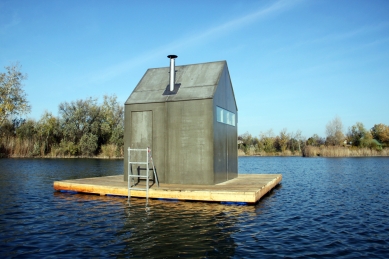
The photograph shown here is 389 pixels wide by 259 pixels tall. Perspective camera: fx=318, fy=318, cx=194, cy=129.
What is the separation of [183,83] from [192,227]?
688 centimetres

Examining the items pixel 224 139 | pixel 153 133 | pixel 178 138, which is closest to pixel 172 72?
pixel 153 133

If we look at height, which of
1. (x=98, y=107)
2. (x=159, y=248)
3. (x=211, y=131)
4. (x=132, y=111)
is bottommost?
(x=159, y=248)

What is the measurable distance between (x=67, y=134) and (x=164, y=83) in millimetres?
37186

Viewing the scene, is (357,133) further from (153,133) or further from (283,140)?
(153,133)

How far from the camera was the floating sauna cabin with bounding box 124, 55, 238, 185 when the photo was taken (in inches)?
467

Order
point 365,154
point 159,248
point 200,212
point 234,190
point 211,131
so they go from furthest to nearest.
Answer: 1. point 365,154
2. point 211,131
3. point 234,190
4. point 200,212
5. point 159,248

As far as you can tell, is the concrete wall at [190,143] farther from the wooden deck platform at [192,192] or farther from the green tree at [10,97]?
the green tree at [10,97]

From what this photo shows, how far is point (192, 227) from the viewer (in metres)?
7.67

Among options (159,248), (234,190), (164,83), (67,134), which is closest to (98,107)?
(67,134)

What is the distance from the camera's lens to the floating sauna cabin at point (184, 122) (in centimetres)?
1185

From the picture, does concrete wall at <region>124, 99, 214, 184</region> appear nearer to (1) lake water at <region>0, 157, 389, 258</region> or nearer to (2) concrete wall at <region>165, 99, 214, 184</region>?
Result: (2) concrete wall at <region>165, 99, 214, 184</region>

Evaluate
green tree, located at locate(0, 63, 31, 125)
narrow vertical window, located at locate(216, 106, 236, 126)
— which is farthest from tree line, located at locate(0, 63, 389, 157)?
narrow vertical window, located at locate(216, 106, 236, 126)

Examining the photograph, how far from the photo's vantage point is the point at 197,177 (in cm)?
1186

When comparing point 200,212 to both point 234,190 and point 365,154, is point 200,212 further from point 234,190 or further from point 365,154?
point 365,154
